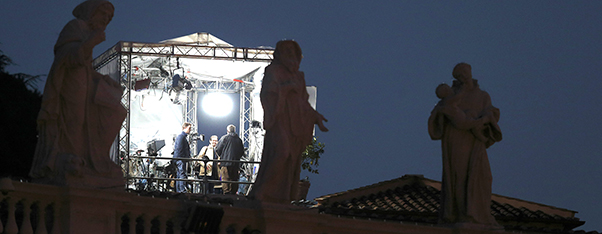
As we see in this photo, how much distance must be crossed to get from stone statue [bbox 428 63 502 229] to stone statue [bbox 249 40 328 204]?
5.97ft

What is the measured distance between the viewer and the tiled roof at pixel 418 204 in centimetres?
2067

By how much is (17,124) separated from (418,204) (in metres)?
9.48

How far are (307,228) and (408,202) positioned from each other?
1360 centimetres

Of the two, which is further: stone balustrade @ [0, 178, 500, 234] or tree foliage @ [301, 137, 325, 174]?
tree foliage @ [301, 137, 325, 174]

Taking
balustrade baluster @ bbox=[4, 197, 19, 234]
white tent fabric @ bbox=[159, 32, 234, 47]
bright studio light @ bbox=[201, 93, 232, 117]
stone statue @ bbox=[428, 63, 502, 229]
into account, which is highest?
white tent fabric @ bbox=[159, 32, 234, 47]

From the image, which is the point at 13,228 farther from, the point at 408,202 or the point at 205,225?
the point at 408,202

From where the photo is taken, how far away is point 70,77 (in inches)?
320

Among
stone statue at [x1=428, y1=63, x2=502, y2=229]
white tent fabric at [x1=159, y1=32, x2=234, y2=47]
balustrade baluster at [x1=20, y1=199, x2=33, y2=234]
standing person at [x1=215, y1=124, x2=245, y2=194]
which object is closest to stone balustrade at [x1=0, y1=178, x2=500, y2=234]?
balustrade baluster at [x1=20, y1=199, x2=33, y2=234]

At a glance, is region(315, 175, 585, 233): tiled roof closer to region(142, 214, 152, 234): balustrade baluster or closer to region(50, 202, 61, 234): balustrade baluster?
region(142, 214, 152, 234): balustrade baluster

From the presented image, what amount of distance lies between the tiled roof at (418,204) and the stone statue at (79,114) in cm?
1202

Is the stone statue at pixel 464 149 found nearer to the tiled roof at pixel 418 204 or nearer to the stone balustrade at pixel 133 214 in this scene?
the stone balustrade at pixel 133 214

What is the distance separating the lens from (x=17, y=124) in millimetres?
21859

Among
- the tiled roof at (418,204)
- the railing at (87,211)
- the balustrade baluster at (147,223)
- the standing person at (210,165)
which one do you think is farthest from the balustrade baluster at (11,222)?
the tiled roof at (418,204)

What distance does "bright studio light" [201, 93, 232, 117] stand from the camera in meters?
24.3
